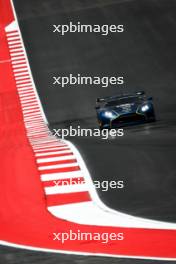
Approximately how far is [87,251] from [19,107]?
15.4 m

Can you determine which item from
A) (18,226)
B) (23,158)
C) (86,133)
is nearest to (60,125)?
(86,133)

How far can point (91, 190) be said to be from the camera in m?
15.4

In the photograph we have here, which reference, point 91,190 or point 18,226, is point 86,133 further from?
point 18,226

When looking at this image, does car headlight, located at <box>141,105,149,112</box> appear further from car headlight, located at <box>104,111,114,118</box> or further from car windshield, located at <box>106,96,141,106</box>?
car headlight, located at <box>104,111,114,118</box>
